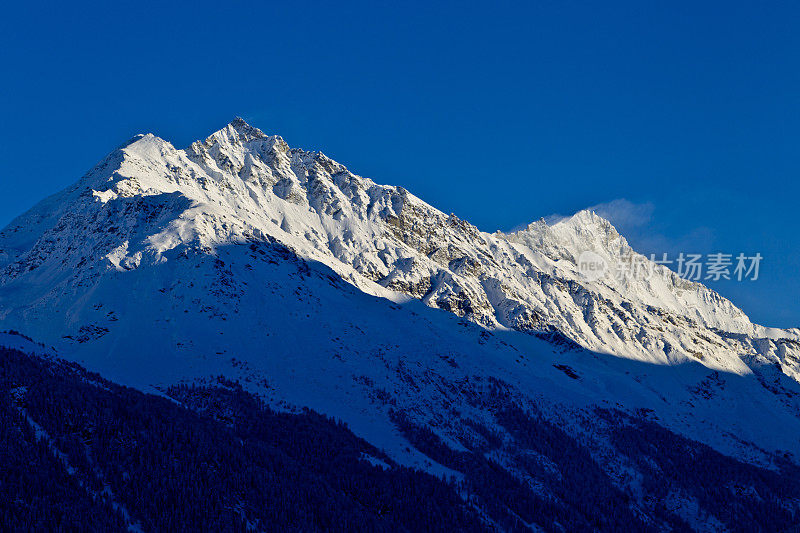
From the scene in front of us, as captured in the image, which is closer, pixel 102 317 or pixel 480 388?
pixel 102 317

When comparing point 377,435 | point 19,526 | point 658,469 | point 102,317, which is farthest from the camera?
point 658,469

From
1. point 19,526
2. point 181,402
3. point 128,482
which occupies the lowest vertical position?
point 19,526

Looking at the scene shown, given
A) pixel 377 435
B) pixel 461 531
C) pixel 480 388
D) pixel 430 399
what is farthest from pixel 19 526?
pixel 480 388

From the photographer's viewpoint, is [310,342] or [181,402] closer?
[181,402]

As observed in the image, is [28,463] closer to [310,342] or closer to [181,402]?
[181,402]

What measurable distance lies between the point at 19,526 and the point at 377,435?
244 feet

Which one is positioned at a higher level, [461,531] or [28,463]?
[461,531]

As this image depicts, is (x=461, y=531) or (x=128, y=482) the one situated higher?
(x=461, y=531)

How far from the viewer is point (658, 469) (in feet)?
610

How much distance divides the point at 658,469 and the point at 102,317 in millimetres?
139322

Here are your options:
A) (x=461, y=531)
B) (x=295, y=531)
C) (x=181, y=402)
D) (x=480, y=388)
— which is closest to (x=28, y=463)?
(x=295, y=531)

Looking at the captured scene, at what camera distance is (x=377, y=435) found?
14762cm

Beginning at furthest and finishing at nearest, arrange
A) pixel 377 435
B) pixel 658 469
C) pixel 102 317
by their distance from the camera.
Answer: pixel 658 469 < pixel 102 317 < pixel 377 435

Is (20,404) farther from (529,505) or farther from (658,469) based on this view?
(658,469)
